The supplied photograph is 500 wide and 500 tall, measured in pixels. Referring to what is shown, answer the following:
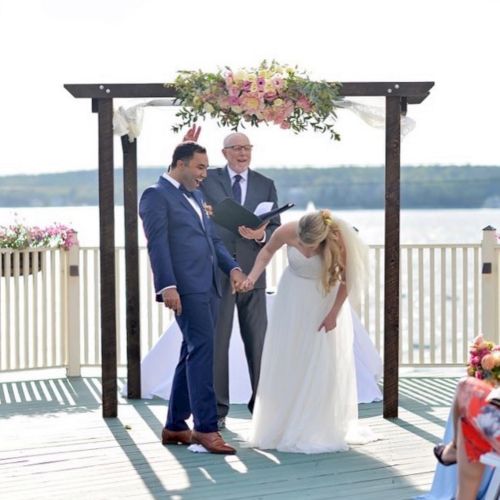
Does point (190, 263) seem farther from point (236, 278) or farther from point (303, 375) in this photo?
point (303, 375)

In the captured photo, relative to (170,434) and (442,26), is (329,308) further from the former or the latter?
(442,26)

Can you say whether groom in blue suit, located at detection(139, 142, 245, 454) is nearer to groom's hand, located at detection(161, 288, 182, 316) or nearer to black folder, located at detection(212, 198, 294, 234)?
groom's hand, located at detection(161, 288, 182, 316)

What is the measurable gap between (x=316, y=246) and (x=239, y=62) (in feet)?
4.47

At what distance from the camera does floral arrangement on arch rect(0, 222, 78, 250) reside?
29.4 ft

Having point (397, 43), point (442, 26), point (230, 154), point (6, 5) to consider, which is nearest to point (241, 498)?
point (230, 154)

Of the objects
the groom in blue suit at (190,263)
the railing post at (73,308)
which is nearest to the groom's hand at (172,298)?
the groom in blue suit at (190,263)

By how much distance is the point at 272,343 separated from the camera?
248 inches

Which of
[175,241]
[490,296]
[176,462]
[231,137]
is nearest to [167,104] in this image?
[231,137]

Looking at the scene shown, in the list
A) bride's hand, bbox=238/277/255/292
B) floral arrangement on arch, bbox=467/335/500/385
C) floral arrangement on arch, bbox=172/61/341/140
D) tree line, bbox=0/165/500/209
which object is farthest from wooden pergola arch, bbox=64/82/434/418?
tree line, bbox=0/165/500/209

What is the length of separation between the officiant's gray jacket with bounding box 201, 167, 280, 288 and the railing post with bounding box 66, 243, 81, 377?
2.22 meters

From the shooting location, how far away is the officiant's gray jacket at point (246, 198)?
693 cm

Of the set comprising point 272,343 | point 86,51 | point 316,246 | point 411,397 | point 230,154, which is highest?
point 86,51

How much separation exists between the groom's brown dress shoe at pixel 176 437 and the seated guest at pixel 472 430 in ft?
7.08

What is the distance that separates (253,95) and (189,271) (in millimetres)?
1163
